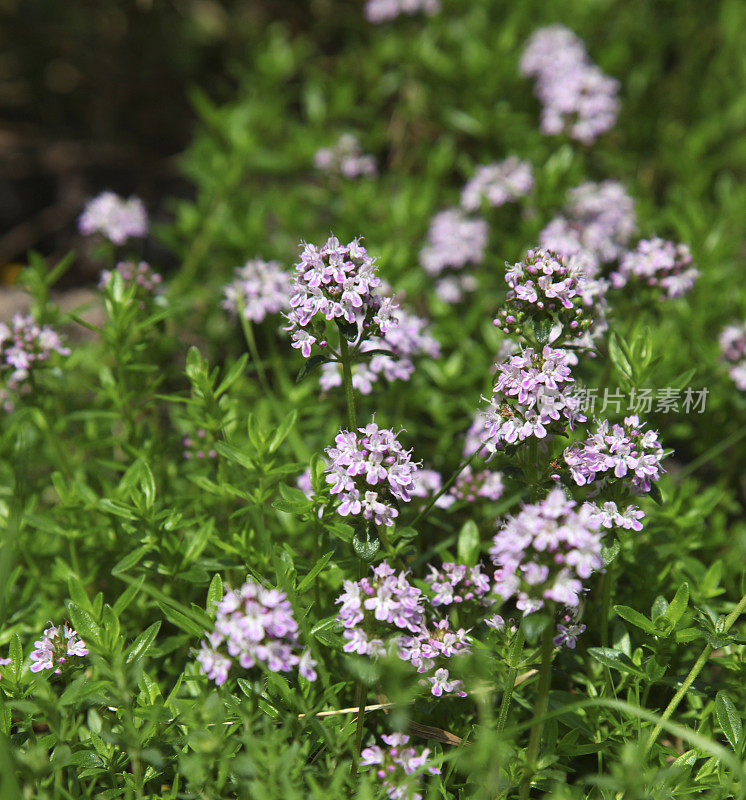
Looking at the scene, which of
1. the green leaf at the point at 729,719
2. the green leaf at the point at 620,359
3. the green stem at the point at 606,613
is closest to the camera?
the green leaf at the point at 729,719

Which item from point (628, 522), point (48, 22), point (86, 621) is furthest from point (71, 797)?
point (48, 22)

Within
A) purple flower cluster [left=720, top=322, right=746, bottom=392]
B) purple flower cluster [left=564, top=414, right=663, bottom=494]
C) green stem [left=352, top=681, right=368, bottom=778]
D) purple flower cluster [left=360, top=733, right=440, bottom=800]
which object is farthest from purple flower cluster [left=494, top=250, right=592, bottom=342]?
purple flower cluster [left=720, top=322, right=746, bottom=392]

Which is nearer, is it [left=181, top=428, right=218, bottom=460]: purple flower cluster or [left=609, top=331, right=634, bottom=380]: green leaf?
[left=609, top=331, right=634, bottom=380]: green leaf

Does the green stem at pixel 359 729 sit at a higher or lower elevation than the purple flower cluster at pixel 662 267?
lower

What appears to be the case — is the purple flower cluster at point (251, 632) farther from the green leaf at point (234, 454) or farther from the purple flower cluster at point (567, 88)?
the purple flower cluster at point (567, 88)

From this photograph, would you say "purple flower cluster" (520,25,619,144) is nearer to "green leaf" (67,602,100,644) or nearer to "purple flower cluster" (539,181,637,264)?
"purple flower cluster" (539,181,637,264)

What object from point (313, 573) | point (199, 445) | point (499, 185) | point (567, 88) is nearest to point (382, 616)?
point (313, 573)

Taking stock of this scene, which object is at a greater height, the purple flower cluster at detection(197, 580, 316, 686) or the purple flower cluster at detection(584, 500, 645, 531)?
the purple flower cluster at detection(584, 500, 645, 531)

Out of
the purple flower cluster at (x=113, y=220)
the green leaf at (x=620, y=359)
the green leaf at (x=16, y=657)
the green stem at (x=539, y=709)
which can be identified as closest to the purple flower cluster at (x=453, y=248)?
the green leaf at (x=620, y=359)
